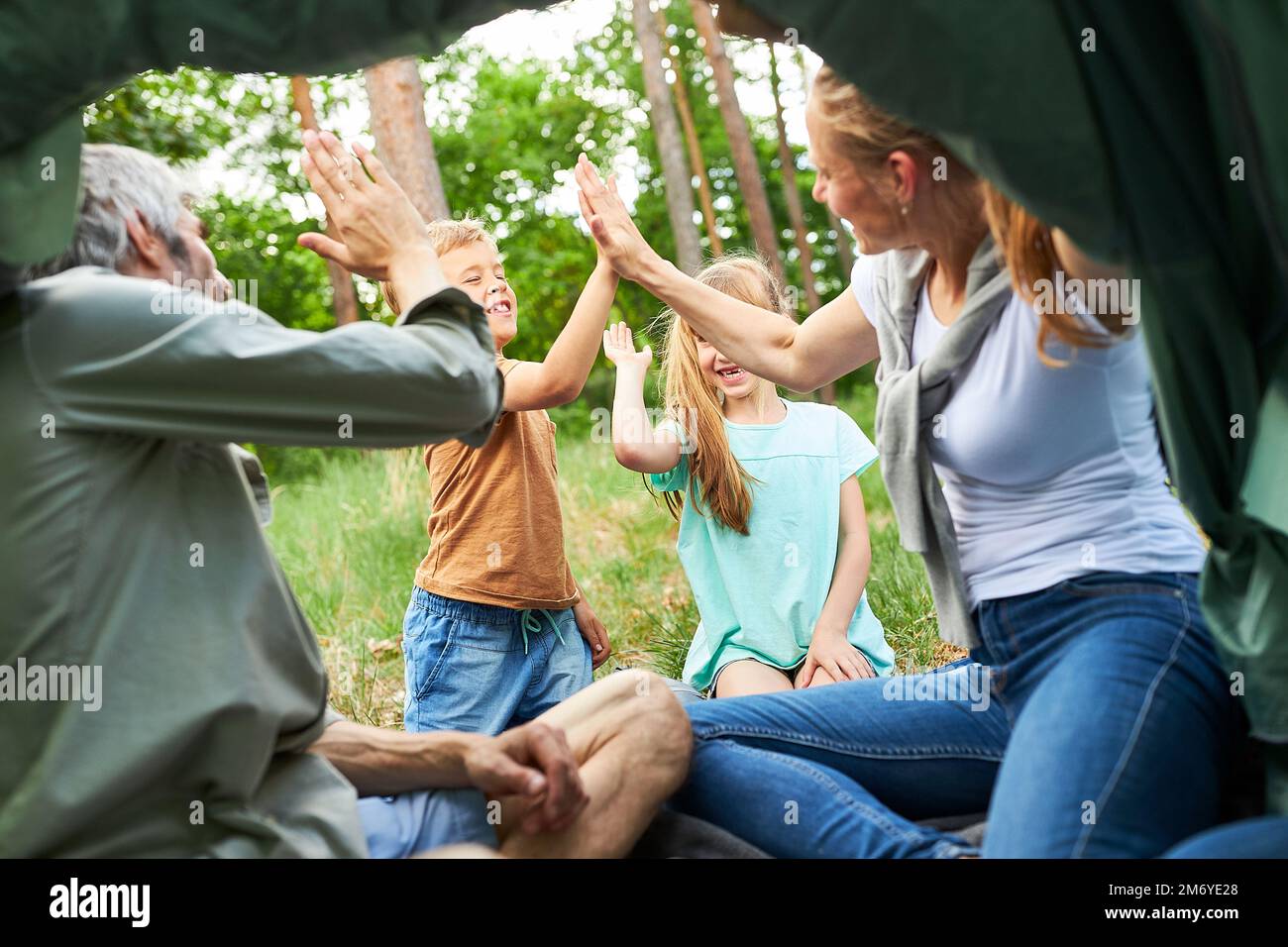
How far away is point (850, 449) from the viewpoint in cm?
376

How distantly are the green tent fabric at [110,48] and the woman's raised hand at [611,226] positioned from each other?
3.23 ft

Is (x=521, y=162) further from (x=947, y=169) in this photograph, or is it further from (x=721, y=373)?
(x=947, y=169)

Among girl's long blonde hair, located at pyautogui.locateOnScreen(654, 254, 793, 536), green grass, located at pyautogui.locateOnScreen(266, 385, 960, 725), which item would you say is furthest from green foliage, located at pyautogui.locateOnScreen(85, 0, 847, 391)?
girl's long blonde hair, located at pyautogui.locateOnScreen(654, 254, 793, 536)

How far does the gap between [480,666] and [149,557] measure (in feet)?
5.17

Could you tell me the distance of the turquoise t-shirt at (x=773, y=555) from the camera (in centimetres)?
351

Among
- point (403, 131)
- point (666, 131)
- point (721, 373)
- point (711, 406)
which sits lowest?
point (711, 406)

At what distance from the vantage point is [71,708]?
1688 mm

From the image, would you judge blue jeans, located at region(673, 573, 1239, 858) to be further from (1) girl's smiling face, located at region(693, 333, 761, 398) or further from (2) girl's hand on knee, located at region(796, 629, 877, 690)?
(1) girl's smiling face, located at region(693, 333, 761, 398)

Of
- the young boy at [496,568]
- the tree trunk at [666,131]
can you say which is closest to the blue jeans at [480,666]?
the young boy at [496,568]

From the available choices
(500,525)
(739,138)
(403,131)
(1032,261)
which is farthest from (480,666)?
(739,138)

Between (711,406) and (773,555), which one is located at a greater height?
(711,406)

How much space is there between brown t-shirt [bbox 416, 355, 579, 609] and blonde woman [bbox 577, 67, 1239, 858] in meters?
0.97
